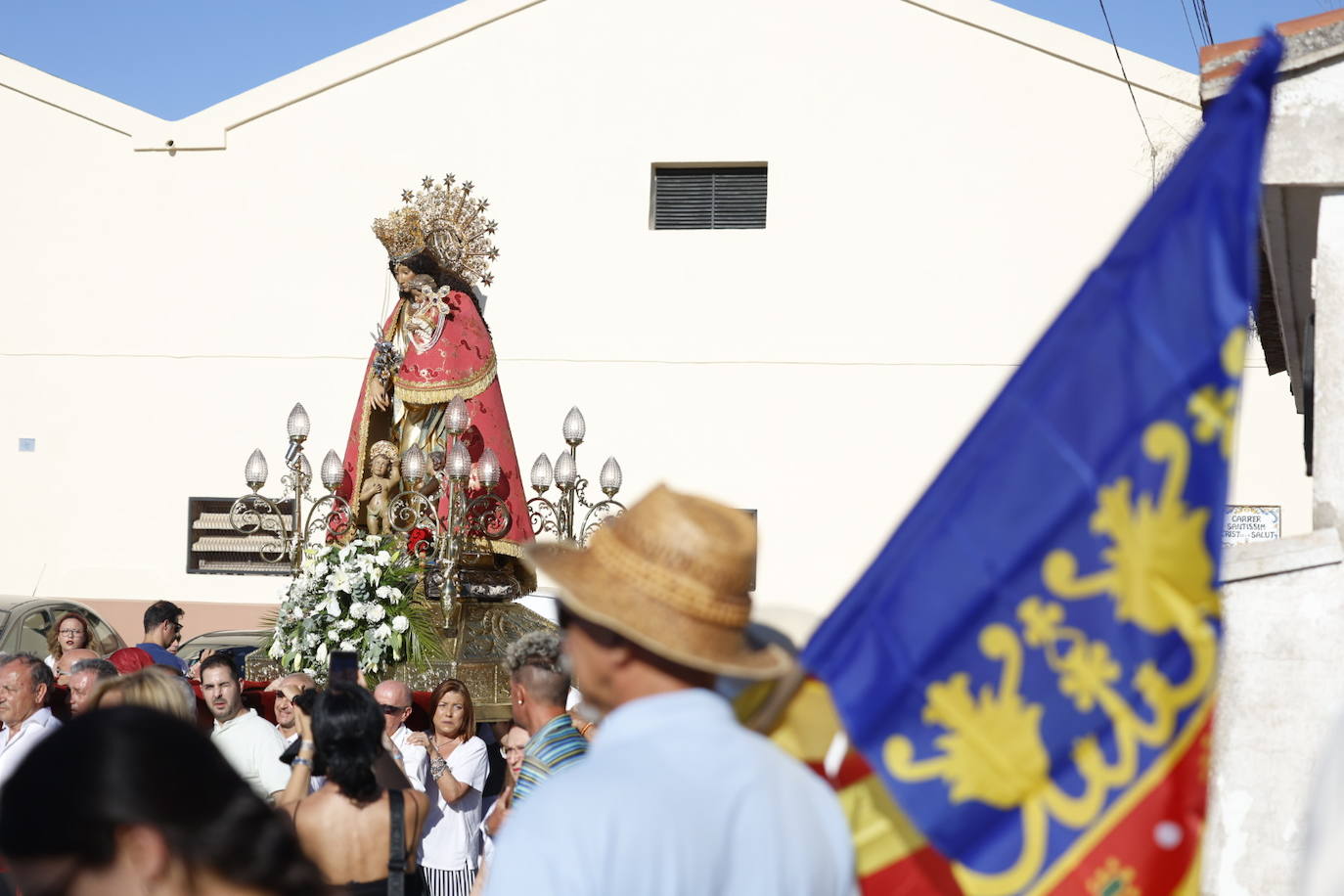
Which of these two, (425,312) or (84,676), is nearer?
(84,676)

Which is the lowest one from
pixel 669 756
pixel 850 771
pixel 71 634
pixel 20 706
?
pixel 71 634

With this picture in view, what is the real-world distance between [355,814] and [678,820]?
2869 mm

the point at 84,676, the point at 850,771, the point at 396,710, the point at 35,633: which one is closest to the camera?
the point at 850,771

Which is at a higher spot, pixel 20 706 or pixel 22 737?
pixel 20 706

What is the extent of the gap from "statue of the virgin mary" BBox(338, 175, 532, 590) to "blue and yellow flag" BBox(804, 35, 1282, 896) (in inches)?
304

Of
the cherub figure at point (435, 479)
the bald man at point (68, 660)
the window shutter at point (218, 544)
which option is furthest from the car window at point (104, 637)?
the cherub figure at point (435, 479)

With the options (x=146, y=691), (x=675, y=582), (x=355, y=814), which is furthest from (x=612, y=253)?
(x=675, y=582)

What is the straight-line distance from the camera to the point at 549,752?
15.1 ft

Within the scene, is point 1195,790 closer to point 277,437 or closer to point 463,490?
point 463,490

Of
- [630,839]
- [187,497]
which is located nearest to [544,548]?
[630,839]

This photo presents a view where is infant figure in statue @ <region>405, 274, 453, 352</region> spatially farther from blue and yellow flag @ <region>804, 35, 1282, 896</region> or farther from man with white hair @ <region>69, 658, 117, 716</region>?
blue and yellow flag @ <region>804, 35, 1282, 896</region>

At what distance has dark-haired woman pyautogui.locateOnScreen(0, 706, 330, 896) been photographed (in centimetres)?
175

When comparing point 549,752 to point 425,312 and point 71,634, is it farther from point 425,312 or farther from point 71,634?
point 425,312

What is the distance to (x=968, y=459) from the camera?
236 cm
